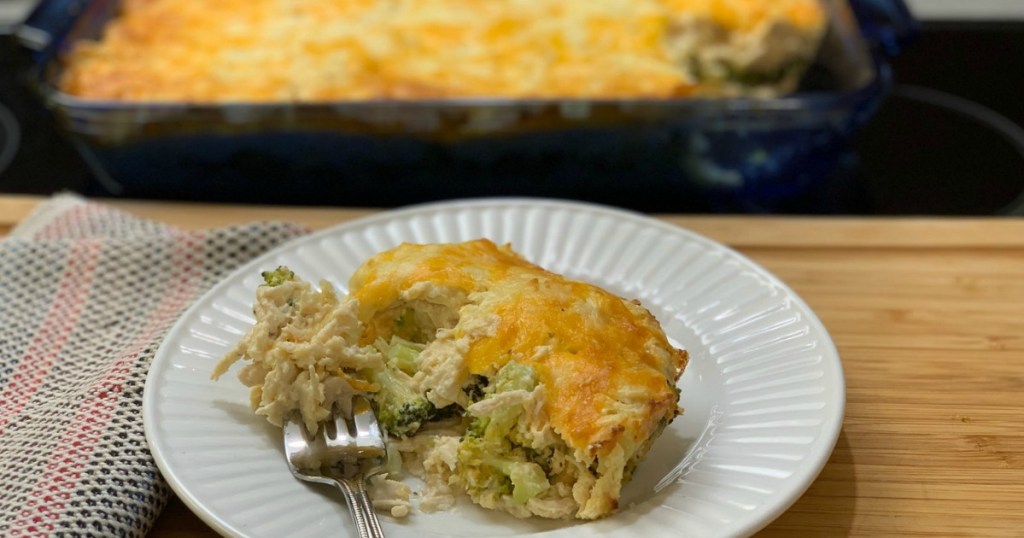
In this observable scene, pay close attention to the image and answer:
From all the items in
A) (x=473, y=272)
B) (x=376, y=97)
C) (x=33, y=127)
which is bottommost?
(x=33, y=127)

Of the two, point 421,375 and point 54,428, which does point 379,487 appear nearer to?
point 421,375

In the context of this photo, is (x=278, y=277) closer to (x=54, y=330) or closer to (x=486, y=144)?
(x=54, y=330)

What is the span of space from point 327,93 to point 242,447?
1323 millimetres

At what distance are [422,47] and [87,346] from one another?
1395 mm

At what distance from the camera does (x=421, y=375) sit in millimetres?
1460

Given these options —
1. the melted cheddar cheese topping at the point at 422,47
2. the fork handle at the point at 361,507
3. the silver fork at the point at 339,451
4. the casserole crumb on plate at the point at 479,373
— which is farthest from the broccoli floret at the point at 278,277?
the melted cheddar cheese topping at the point at 422,47

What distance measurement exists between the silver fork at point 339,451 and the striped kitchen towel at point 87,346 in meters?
0.21

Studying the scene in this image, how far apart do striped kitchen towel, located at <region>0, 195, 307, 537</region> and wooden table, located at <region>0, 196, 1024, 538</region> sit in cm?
11

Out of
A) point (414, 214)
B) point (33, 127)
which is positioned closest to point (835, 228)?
point (414, 214)

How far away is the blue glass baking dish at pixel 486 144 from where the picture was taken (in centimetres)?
239

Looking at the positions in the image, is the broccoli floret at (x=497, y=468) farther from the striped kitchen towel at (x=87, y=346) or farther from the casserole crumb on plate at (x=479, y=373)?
the striped kitchen towel at (x=87, y=346)

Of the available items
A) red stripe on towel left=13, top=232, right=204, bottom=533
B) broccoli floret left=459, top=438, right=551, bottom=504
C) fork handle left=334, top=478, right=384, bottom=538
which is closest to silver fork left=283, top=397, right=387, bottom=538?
fork handle left=334, top=478, right=384, bottom=538

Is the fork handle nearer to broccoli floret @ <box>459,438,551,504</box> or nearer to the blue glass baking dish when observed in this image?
broccoli floret @ <box>459,438,551,504</box>

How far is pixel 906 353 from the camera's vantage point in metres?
1.83
